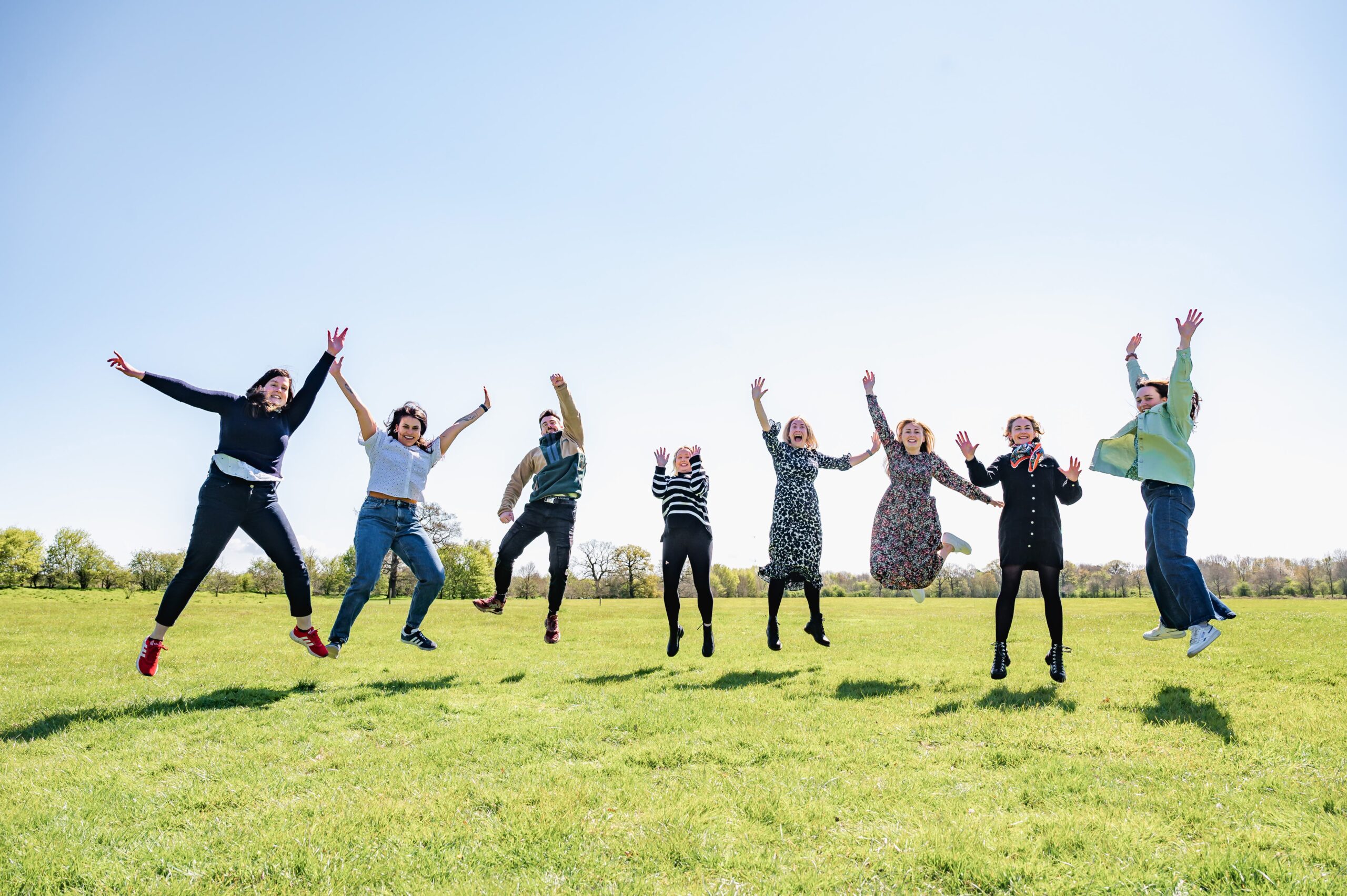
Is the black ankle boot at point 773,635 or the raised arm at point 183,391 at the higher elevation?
the raised arm at point 183,391

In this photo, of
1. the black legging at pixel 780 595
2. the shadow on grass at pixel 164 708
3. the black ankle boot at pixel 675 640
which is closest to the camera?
the shadow on grass at pixel 164 708

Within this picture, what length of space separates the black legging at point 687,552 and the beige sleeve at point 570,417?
5.76 feet

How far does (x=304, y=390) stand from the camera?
7961mm

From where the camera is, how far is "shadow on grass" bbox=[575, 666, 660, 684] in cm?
876

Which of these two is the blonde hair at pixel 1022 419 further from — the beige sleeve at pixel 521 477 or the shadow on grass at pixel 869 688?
the beige sleeve at pixel 521 477

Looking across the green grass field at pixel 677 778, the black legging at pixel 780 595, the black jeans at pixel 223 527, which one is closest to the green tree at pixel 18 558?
the green grass field at pixel 677 778

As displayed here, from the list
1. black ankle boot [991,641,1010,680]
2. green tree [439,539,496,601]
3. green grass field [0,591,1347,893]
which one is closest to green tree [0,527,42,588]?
green tree [439,539,496,601]

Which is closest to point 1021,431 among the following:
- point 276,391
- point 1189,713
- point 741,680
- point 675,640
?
point 1189,713

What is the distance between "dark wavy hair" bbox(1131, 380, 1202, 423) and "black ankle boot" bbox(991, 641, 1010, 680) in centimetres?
323

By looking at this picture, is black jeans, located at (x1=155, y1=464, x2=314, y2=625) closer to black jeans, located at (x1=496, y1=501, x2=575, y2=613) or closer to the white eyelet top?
the white eyelet top

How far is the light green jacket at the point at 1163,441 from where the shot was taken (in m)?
7.65

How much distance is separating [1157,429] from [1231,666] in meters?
3.80

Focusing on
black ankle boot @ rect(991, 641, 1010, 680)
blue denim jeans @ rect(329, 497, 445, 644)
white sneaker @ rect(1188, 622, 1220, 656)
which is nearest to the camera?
white sneaker @ rect(1188, 622, 1220, 656)

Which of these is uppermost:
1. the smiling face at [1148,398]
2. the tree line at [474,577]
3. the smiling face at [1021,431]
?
the smiling face at [1148,398]
